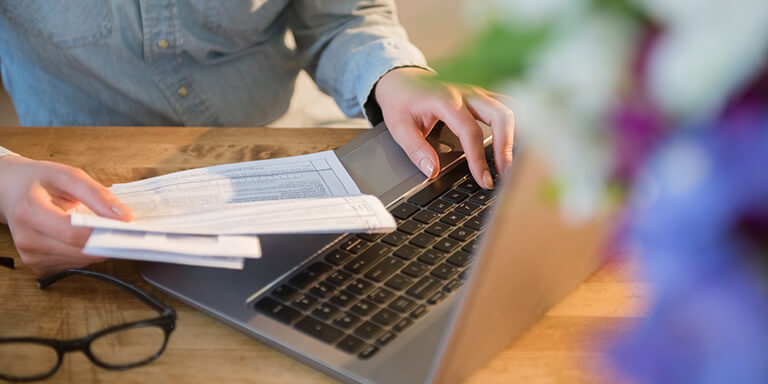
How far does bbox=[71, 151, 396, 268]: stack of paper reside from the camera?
0.53m

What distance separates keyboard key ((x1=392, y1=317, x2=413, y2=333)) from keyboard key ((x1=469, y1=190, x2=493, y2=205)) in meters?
0.18

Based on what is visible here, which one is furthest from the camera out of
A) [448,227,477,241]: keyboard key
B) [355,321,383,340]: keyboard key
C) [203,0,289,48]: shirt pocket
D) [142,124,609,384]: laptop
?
[203,0,289,48]: shirt pocket

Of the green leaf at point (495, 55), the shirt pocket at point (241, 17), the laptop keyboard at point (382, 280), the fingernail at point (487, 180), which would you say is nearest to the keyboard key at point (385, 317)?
the laptop keyboard at point (382, 280)

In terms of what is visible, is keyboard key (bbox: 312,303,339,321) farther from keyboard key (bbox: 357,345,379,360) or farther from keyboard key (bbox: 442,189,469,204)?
keyboard key (bbox: 442,189,469,204)

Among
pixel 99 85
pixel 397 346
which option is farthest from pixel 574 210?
pixel 99 85

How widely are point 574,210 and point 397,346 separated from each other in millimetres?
260

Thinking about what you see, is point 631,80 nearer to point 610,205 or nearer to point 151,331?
point 610,205

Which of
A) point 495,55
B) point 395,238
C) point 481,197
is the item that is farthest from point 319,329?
point 495,55

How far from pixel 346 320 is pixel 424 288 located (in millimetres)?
64

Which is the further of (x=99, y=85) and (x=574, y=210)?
(x=99, y=85)

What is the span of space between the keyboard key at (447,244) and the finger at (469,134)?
103mm

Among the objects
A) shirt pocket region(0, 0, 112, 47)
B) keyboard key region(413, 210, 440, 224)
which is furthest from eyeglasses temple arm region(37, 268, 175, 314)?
shirt pocket region(0, 0, 112, 47)

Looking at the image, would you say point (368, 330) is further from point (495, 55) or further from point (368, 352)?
point (495, 55)

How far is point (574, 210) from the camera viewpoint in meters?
0.25
